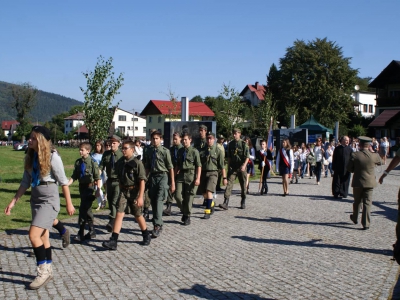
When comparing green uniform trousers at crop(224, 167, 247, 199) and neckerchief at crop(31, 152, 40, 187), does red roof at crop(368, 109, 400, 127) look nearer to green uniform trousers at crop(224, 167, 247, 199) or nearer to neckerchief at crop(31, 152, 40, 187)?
green uniform trousers at crop(224, 167, 247, 199)

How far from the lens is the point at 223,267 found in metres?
6.79

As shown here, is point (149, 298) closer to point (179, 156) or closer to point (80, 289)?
point (80, 289)

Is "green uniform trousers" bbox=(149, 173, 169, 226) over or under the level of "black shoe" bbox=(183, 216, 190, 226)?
over

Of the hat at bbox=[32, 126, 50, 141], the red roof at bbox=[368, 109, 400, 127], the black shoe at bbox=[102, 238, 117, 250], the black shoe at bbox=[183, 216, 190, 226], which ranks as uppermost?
the red roof at bbox=[368, 109, 400, 127]

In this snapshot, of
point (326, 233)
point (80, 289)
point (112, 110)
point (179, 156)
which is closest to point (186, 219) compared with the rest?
point (179, 156)

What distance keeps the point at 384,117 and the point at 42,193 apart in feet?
178

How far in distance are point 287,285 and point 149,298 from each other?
1772 mm

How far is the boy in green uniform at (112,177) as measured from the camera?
9.04m

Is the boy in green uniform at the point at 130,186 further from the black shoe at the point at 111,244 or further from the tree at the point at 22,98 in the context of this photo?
the tree at the point at 22,98

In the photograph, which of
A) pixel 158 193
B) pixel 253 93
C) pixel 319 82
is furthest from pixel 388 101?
pixel 158 193

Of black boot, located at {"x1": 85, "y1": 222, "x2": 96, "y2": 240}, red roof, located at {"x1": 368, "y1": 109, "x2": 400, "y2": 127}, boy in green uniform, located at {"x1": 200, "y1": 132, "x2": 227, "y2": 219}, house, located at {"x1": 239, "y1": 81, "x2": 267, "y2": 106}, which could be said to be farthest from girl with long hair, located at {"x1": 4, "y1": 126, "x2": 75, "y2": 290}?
house, located at {"x1": 239, "y1": 81, "x2": 267, "y2": 106}

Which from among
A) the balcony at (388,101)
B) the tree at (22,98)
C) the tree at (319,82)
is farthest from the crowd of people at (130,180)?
the tree at (22,98)

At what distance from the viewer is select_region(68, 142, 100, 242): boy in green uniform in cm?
833

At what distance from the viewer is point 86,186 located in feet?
28.0
